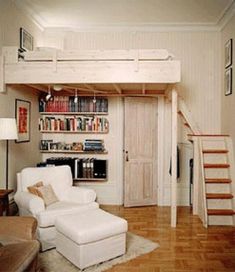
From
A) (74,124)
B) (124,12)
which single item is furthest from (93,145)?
(124,12)

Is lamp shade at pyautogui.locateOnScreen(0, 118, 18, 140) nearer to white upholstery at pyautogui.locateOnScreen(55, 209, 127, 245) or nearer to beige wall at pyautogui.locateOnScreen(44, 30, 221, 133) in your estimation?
white upholstery at pyautogui.locateOnScreen(55, 209, 127, 245)

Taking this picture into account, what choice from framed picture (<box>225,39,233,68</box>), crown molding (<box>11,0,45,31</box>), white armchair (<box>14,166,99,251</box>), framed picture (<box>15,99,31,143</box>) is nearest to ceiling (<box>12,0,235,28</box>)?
crown molding (<box>11,0,45,31</box>)

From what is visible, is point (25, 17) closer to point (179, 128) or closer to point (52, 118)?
point (52, 118)

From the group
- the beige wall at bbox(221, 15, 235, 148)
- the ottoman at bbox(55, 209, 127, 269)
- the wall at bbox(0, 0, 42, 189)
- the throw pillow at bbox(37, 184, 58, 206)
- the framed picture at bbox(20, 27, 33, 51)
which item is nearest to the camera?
the ottoman at bbox(55, 209, 127, 269)

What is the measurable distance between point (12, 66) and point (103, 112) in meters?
2.03

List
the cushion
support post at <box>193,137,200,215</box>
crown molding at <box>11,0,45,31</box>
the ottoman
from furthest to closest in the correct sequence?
support post at <box>193,137,200,215</box>
crown molding at <box>11,0,45,31</box>
the cushion
the ottoman

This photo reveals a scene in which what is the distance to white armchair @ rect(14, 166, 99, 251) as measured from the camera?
143 inches

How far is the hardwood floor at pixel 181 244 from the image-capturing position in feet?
10.6

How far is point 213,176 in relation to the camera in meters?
5.11

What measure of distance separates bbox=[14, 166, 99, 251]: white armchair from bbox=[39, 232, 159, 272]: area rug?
0.22 metres

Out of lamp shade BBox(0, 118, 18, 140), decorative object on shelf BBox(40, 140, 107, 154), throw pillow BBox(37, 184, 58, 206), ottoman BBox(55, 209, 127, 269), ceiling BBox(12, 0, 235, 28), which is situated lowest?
ottoman BBox(55, 209, 127, 269)

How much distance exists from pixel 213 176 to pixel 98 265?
2660mm

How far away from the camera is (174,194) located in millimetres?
4465

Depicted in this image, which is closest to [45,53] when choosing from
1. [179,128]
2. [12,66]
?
[12,66]
